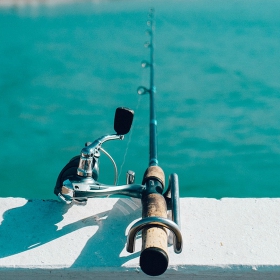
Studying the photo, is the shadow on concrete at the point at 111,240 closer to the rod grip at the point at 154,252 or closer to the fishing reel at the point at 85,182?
the fishing reel at the point at 85,182

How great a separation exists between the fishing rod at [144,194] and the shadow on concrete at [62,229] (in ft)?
0.19

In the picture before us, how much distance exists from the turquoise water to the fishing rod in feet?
6.81

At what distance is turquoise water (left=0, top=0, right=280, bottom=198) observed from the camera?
3537 millimetres

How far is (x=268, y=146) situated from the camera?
12.9 feet

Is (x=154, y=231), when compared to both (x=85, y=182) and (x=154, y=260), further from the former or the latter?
(x=85, y=182)

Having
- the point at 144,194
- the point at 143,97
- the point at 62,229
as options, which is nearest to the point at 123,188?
the point at 144,194

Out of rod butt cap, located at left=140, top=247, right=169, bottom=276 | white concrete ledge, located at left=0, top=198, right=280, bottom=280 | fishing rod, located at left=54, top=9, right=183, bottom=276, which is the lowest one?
white concrete ledge, located at left=0, top=198, right=280, bottom=280

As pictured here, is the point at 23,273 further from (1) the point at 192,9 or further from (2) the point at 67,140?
(1) the point at 192,9

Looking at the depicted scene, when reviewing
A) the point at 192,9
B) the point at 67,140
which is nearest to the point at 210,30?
the point at 192,9

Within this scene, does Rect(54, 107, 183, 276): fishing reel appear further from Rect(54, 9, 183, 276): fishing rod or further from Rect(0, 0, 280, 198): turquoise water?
Rect(0, 0, 280, 198): turquoise water

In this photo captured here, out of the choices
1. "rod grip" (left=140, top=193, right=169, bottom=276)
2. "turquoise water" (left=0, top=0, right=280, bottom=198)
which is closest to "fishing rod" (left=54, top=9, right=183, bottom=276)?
"rod grip" (left=140, top=193, right=169, bottom=276)

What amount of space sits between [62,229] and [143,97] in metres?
3.45

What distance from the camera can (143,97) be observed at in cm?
457

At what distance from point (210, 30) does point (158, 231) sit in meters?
6.23
